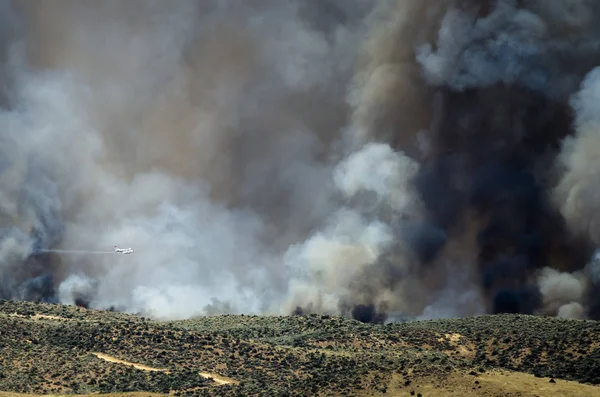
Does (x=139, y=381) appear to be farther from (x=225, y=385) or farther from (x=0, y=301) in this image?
(x=0, y=301)

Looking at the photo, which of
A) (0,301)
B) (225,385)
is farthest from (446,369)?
(0,301)

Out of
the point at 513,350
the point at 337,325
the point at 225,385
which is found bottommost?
the point at 225,385

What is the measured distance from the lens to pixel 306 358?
319 feet

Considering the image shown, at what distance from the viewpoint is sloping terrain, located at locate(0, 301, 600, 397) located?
3356 inches

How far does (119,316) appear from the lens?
131375mm

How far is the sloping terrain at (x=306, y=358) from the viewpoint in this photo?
85250mm

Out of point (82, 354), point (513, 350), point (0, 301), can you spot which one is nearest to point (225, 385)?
point (82, 354)

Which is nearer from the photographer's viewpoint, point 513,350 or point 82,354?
point 82,354

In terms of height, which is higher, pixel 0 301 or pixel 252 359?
pixel 0 301

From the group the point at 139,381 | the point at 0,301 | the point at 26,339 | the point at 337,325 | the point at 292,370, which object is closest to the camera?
the point at 139,381

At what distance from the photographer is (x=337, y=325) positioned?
11956 cm

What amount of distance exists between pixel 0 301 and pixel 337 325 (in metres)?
48.1

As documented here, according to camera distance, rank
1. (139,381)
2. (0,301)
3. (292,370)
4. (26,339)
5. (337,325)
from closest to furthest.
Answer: (139,381)
(292,370)
(26,339)
(337,325)
(0,301)

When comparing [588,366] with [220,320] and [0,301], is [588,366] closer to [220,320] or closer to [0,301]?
[220,320]
